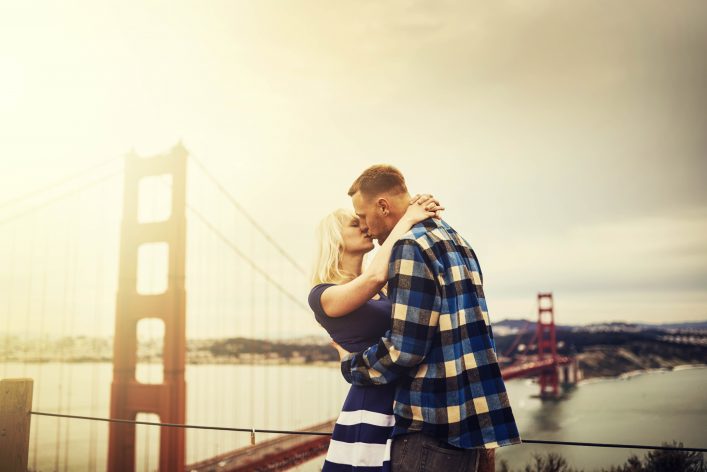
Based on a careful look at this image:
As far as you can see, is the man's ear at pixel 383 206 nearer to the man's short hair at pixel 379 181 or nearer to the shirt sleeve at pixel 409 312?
the man's short hair at pixel 379 181

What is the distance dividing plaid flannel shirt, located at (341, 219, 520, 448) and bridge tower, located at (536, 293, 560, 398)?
2094 cm

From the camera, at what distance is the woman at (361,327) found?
1166 mm

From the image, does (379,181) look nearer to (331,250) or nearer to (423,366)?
(331,250)

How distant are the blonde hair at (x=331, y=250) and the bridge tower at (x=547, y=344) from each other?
20822mm

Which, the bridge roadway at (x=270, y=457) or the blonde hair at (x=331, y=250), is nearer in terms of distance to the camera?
the blonde hair at (x=331, y=250)

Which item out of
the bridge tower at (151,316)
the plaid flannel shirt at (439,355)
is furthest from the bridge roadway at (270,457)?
the plaid flannel shirt at (439,355)

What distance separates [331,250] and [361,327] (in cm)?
21

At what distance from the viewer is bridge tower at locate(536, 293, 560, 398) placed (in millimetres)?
22391

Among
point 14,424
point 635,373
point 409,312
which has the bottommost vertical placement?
point 635,373

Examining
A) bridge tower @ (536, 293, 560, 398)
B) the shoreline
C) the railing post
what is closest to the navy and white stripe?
the railing post

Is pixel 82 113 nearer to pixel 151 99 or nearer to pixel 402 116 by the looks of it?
pixel 151 99

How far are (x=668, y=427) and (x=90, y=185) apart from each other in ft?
69.1

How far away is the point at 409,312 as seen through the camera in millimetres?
1068

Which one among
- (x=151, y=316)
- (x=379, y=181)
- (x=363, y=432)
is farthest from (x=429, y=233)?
(x=151, y=316)
